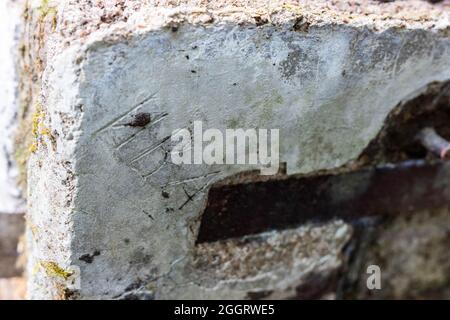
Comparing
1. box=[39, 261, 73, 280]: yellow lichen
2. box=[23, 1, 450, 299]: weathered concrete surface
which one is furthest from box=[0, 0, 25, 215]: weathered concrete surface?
box=[39, 261, 73, 280]: yellow lichen

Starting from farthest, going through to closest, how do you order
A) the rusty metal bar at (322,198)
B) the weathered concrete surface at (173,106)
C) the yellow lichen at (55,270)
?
the rusty metal bar at (322,198)
the yellow lichen at (55,270)
the weathered concrete surface at (173,106)

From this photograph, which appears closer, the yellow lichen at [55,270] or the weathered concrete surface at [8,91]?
the yellow lichen at [55,270]

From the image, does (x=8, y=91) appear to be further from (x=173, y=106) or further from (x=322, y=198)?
(x=322, y=198)

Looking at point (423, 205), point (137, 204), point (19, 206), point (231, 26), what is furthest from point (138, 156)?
point (423, 205)

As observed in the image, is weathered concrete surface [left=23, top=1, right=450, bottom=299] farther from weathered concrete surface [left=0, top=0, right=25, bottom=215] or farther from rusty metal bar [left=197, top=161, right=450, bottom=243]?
weathered concrete surface [left=0, top=0, right=25, bottom=215]

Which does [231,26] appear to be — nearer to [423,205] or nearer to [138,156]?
[138,156]

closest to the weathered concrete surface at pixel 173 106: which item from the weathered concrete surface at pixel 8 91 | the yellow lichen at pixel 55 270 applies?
the yellow lichen at pixel 55 270

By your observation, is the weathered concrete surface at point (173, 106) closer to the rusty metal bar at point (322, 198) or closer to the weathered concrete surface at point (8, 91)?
the rusty metal bar at point (322, 198)
